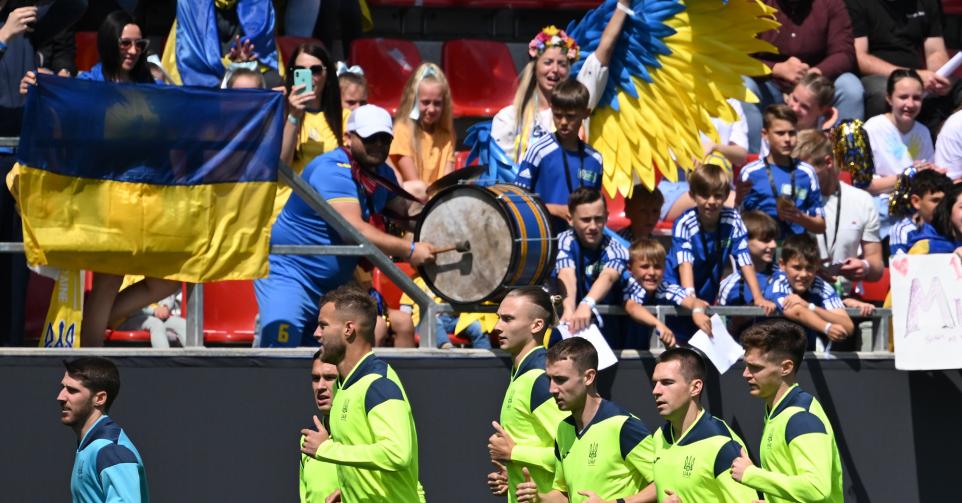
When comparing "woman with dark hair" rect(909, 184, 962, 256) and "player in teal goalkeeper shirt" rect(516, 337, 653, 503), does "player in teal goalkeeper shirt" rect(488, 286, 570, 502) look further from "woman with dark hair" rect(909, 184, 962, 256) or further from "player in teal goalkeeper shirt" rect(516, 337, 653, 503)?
"woman with dark hair" rect(909, 184, 962, 256)

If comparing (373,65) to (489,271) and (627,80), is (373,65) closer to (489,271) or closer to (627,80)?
(627,80)

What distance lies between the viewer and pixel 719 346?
9398 mm

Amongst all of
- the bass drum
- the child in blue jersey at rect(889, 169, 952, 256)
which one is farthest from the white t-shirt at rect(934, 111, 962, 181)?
the bass drum

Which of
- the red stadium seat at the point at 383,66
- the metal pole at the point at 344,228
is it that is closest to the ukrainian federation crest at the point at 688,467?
the metal pole at the point at 344,228

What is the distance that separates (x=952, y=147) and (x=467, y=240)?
186 inches

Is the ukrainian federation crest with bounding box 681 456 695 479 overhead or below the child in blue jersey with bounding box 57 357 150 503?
below

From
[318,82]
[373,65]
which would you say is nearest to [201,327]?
[318,82]

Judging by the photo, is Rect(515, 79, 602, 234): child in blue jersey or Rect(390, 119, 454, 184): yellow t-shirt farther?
Rect(390, 119, 454, 184): yellow t-shirt

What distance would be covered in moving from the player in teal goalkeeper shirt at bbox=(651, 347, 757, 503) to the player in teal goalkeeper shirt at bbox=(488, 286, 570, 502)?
2.24 ft

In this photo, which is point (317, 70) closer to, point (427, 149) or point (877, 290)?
point (427, 149)

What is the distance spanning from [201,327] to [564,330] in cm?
182

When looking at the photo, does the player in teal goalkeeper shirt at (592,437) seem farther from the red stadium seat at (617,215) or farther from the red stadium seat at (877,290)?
the red stadium seat at (877,290)

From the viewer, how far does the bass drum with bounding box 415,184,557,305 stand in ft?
29.0

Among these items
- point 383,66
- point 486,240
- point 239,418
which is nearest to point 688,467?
point 486,240
